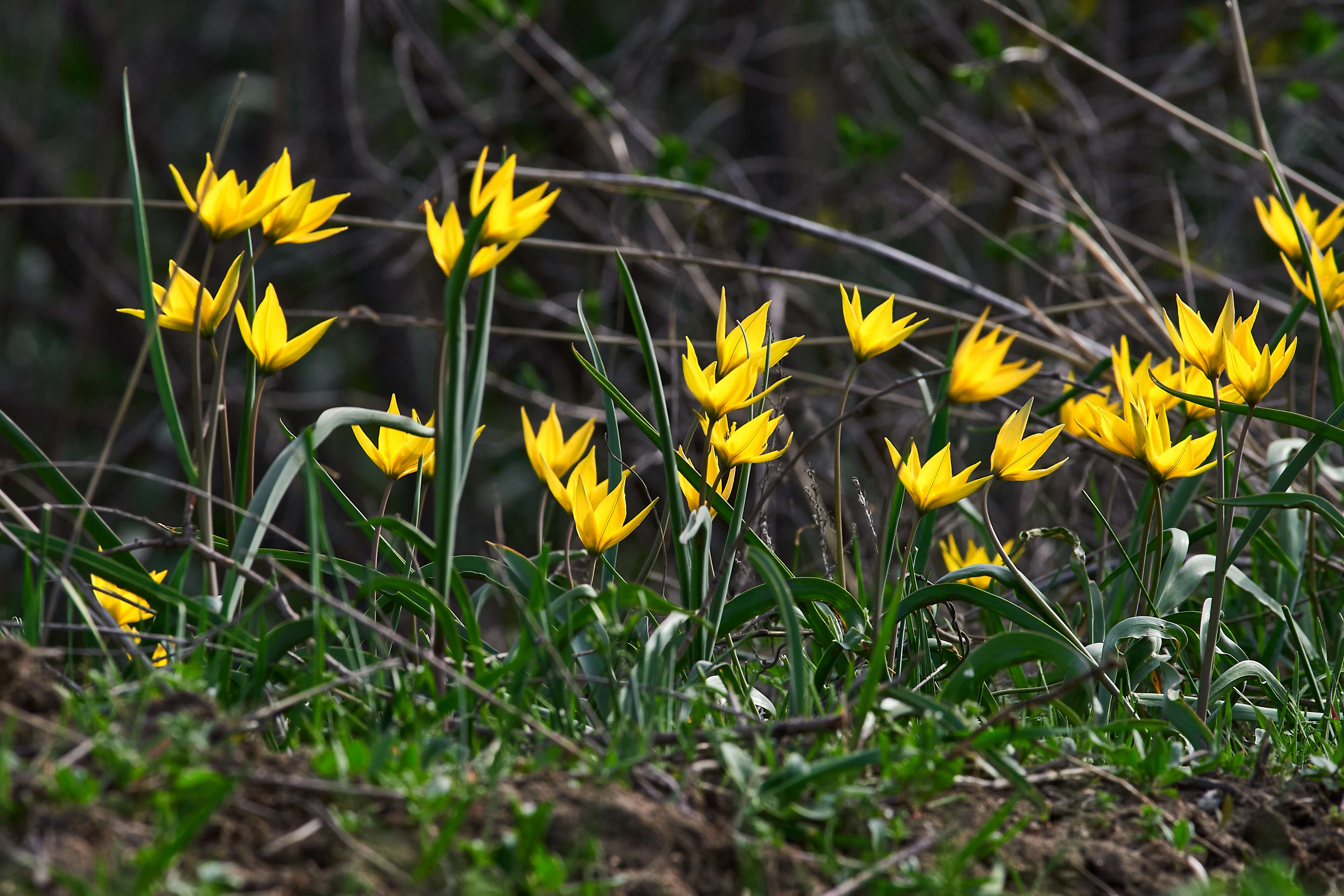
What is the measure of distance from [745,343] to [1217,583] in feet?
2.24

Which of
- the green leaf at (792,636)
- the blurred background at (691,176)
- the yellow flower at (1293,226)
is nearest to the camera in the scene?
the green leaf at (792,636)

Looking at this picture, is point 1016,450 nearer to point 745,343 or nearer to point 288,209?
point 745,343

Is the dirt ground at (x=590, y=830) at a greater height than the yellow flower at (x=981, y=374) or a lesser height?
lesser

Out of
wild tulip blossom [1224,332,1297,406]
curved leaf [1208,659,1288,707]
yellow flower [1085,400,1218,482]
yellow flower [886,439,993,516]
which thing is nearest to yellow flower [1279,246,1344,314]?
wild tulip blossom [1224,332,1297,406]

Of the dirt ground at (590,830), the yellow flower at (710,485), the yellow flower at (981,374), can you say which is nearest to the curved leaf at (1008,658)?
the dirt ground at (590,830)

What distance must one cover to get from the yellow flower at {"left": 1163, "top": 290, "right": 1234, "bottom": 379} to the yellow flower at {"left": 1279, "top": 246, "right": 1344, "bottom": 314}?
278mm

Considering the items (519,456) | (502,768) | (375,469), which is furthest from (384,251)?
(502,768)

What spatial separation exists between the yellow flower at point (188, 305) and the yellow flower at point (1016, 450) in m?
0.99

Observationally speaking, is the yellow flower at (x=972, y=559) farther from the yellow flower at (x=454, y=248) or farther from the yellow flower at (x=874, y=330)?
the yellow flower at (x=454, y=248)

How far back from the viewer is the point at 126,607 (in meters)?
1.53

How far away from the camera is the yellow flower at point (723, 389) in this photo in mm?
1395

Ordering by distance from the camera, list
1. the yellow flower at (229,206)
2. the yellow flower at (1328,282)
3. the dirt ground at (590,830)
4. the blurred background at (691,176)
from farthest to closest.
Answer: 1. the blurred background at (691,176)
2. the yellow flower at (1328,282)
3. the yellow flower at (229,206)
4. the dirt ground at (590,830)

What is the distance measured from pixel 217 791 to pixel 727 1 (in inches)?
203

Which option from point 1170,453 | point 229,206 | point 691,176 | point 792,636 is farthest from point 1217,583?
point 691,176
